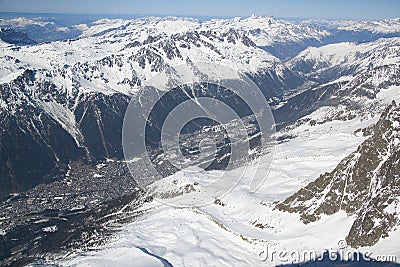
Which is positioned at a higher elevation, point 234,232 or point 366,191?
point 366,191

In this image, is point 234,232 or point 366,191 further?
point 234,232

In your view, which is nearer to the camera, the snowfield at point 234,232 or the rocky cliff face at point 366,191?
the rocky cliff face at point 366,191

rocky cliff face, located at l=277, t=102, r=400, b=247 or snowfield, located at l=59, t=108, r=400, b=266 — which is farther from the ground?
rocky cliff face, located at l=277, t=102, r=400, b=247

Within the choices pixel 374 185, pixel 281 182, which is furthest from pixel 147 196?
pixel 374 185

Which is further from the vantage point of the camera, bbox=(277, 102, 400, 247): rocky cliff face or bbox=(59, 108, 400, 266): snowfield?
bbox=(59, 108, 400, 266): snowfield

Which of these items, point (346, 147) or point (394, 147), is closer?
point (394, 147)

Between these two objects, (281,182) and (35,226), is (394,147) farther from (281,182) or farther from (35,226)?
(35,226)

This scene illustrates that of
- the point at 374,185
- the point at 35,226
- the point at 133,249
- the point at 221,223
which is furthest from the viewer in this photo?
the point at 35,226

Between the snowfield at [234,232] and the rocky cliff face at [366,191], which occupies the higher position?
the rocky cliff face at [366,191]
